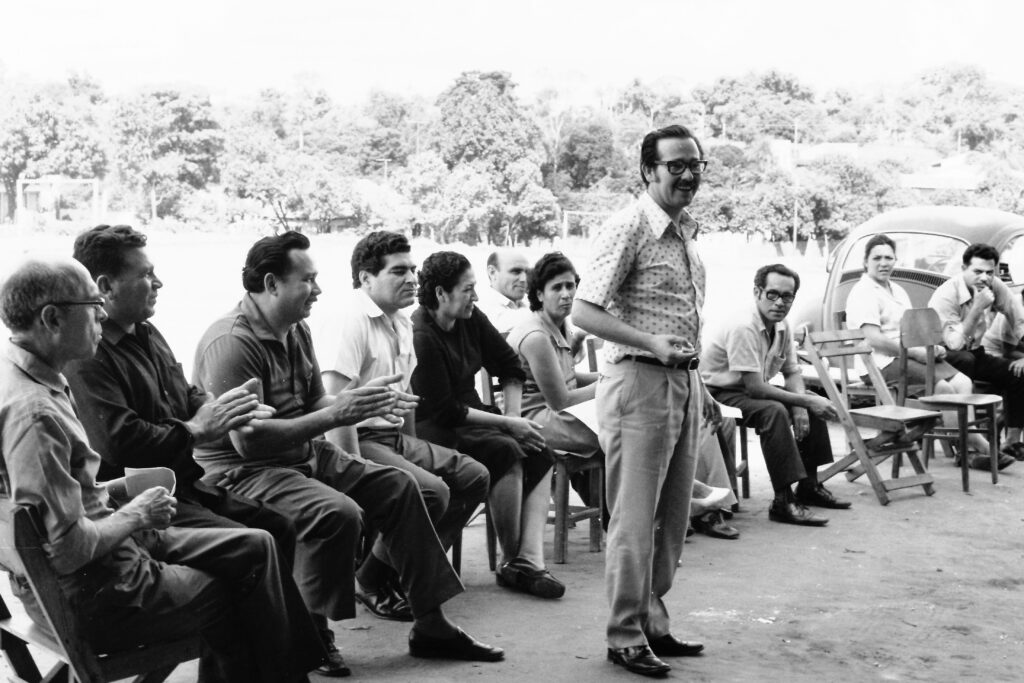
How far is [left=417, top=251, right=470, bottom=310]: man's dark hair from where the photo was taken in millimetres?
4727

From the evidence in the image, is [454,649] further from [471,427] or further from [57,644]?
[57,644]

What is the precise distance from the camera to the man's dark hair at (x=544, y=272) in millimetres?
5379

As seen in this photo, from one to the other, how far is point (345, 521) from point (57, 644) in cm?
105

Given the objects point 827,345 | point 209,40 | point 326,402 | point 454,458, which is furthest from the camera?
point 209,40

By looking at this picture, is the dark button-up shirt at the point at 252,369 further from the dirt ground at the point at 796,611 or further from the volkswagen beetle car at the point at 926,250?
the volkswagen beetle car at the point at 926,250

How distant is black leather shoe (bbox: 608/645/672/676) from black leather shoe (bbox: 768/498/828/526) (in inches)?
99.6

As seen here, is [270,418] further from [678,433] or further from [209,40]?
Result: [209,40]

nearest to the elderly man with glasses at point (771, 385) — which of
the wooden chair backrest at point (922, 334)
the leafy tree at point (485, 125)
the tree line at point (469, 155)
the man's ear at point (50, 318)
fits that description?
the wooden chair backrest at point (922, 334)

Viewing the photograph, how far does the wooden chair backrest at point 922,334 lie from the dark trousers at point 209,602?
534 cm

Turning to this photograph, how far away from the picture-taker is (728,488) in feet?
19.0

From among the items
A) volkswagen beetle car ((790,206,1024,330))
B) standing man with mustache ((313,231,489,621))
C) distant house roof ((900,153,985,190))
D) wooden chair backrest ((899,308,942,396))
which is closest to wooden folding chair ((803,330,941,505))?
wooden chair backrest ((899,308,942,396))

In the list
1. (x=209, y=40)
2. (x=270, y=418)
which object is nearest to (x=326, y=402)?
(x=270, y=418)

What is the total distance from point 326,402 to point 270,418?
299 mm

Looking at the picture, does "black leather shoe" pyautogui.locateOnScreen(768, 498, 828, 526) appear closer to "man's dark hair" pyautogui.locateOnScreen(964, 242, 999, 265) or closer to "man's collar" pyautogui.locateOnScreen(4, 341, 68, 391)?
"man's dark hair" pyautogui.locateOnScreen(964, 242, 999, 265)
